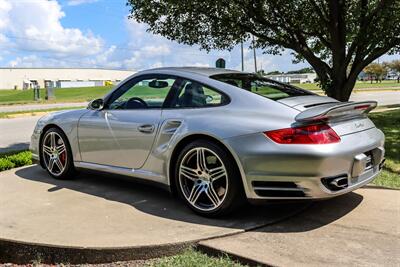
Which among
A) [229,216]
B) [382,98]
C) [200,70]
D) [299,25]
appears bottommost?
[229,216]

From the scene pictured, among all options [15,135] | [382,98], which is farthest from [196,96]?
[382,98]

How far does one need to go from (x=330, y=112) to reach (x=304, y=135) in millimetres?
302

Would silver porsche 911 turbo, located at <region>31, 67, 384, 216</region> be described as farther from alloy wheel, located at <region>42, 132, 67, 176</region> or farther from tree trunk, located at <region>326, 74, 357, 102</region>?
tree trunk, located at <region>326, 74, 357, 102</region>

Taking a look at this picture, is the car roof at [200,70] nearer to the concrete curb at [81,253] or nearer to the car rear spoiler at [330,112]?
the car rear spoiler at [330,112]

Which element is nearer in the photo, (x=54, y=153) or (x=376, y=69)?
(x=54, y=153)

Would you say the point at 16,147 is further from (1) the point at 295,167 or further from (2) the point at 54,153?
(1) the point at 295,167

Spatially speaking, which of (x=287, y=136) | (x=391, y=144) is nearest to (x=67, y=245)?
(x=287, y=136)

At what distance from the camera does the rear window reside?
4.48m

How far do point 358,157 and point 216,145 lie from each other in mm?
1219

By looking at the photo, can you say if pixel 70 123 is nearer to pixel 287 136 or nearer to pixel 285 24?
pixel 287 136

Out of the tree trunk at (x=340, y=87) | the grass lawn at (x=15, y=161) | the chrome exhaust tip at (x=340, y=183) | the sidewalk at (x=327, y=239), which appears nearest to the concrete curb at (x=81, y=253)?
the sidewalk at (x=327, y=239)

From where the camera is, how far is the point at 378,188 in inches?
209

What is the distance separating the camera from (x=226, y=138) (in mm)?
4059

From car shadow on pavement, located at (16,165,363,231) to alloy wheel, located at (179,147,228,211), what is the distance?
0.16m
